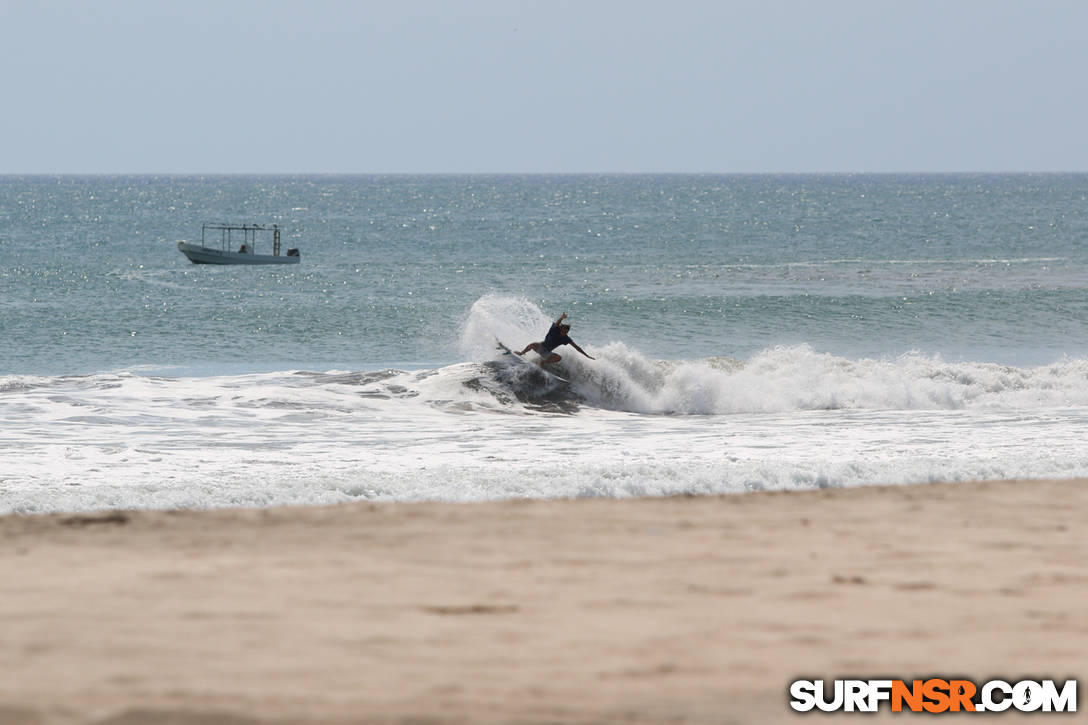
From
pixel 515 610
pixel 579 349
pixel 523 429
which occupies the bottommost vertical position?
pixel 523 429

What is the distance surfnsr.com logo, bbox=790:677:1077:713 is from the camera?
5.42 m

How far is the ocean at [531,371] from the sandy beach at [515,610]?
2001 mm

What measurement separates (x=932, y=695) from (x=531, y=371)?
15.6 meters

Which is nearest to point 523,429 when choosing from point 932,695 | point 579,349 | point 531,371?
point 579,349

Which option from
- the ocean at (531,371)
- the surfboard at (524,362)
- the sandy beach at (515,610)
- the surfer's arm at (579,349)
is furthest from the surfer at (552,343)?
the sandy beach at (515,610)

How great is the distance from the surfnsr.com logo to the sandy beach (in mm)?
115

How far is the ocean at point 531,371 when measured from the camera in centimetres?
1292

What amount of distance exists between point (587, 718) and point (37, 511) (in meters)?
7.41

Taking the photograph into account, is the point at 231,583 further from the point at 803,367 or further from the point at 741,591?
the point at 803,367

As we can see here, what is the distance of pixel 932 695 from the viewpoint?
220 inches

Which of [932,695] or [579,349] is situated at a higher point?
[579,349]

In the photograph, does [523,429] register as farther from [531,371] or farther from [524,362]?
[524,362]

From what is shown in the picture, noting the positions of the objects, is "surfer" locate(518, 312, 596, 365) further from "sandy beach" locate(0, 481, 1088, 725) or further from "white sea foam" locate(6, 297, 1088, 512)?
"sandy beach" locate(0, 481, 1088, 725)

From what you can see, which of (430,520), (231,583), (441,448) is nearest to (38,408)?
→ (441,448)
